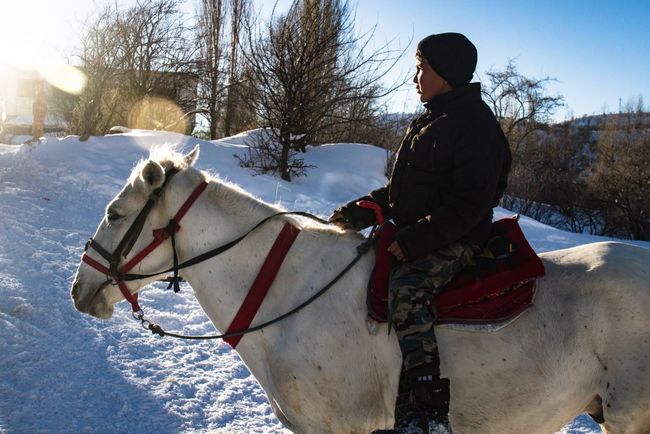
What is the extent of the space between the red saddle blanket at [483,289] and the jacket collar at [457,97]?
0.82m

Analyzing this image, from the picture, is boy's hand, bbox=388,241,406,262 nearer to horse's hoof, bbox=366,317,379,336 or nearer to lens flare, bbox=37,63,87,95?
horse's hoof, bbox=366,317,379,336

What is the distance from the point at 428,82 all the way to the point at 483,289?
4.07ft

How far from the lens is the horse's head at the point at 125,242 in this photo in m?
2.65

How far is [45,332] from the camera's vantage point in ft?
15.3

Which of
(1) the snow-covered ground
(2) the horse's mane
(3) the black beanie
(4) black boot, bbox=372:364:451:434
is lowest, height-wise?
(1) the snow-covered ground

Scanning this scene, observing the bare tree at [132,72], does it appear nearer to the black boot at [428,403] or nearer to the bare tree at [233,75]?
the bare tree at [233,75]

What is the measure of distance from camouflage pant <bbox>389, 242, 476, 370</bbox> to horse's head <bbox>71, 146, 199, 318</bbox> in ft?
4.42

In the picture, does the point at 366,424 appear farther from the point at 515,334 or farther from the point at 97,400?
the point at 97,400

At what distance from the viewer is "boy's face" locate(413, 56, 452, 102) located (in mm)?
2756

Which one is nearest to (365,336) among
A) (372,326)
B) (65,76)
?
(372,326)

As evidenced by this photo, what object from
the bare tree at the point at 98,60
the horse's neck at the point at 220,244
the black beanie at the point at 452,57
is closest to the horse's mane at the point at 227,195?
the horse's neck at the point at 220,244

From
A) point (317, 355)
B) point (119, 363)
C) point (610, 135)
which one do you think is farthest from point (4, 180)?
point (610, 135)

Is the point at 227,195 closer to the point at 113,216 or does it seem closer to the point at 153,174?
the point at 153,174

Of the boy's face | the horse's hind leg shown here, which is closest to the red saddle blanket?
the horse's hind leg
